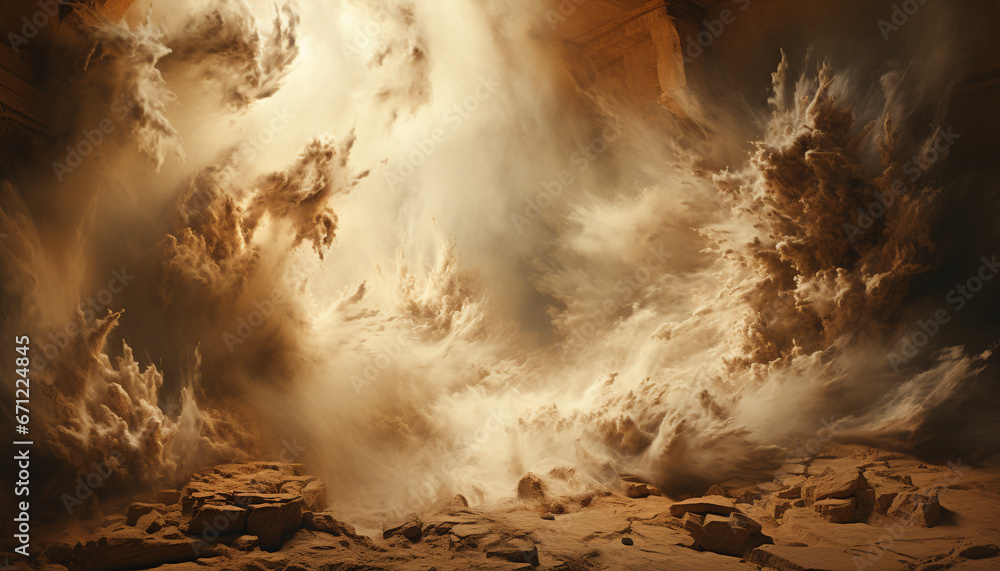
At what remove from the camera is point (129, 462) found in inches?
237

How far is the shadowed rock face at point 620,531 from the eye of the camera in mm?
4156

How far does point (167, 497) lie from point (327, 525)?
6.24 feet

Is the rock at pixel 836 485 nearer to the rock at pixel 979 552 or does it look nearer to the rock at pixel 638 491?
the rock at pixel 979 552

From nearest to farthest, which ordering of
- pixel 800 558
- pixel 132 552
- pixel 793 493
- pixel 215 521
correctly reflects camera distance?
pixel 800 558
pixel 132 552
pixel 215 521
pixel 793 493

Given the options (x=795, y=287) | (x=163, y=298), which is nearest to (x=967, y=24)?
(x=795, y=287)

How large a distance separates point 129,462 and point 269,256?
10.5ft

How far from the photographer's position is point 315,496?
20.5 feet

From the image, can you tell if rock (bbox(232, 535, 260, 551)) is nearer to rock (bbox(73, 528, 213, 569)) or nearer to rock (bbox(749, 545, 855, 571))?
rock (bbox(73, 528, 213, 569))

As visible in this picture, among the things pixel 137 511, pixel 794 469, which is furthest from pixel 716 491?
pixel 137 511

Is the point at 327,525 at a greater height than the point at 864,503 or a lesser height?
greater

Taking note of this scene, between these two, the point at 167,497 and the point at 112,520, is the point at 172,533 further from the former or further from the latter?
the point at 167,497

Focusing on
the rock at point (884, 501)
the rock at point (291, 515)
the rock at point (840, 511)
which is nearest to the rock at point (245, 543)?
the rock at point (291, 515)

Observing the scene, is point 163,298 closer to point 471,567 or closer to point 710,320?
point 471,567

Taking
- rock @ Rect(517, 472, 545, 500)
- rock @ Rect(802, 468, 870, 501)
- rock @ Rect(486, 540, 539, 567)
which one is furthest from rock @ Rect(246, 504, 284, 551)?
rock @ Rect(802, 468, 870, 501)
